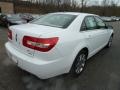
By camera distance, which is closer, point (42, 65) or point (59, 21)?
point (42, 65)

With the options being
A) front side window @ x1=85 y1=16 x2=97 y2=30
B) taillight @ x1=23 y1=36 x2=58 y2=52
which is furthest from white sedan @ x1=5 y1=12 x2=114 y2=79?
front side window @ x1=85 y1=16 x2=97 y2=30

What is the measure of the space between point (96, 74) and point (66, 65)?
4.32 feet

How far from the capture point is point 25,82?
318 cm

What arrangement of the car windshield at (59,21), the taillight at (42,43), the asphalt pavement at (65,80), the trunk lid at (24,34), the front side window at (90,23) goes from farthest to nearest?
1. the front side window at (90,23)
2. the car windshield at (59,21)
3. the asphalt pavement at (65,80)
4. the trunk lid at (24,34)
5. the taillight at (42,43)

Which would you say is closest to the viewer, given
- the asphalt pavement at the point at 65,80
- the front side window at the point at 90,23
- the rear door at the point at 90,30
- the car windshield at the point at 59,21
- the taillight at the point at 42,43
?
the taillight at the point at 42,43

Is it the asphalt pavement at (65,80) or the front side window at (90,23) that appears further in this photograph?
the front side window at (90,23)

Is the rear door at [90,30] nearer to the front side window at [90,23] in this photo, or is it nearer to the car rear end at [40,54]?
the front side window at [90,23]

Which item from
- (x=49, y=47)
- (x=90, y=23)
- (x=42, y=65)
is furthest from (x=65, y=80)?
(x=90, y=23)

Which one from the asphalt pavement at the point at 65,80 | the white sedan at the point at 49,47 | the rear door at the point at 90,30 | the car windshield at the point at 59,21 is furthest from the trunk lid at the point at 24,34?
the rear door at the point at 90,30

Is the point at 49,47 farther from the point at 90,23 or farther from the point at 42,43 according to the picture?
the point at 90,23

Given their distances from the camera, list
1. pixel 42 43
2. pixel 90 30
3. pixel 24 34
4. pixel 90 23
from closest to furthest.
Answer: pixel 42 43 < pixel 24 34 < pixel 90 30 < pixel 90 23

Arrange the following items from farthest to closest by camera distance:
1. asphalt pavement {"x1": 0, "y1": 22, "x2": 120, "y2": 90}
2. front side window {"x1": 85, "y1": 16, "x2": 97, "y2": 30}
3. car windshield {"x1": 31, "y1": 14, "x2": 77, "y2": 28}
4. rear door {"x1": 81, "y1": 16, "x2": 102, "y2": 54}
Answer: front side window {"x1": 85, "y1": 16, "x2": 97, "y2": 30}, rear door {"x1": 81, "y1": 16, "x2": 102, "y2": 54}, car windshield {"x1": 31, "y1": 14, "x2": 77, "y2": 28}, asphalt pavement {"x1": 0, "y1": 22, "x2": 120, "y2": 90}

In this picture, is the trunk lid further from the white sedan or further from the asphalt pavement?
the asphalt pavement

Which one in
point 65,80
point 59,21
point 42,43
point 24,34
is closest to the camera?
point 42,43
